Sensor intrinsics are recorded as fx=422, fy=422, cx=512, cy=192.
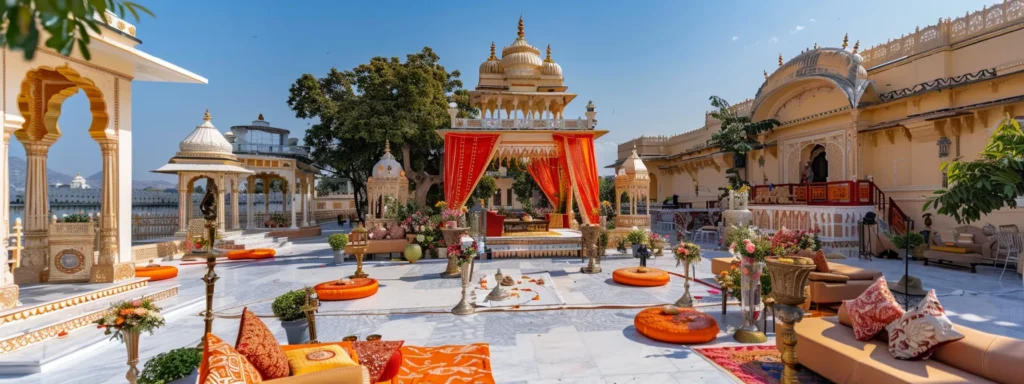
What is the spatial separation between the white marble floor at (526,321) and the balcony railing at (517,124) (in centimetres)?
528

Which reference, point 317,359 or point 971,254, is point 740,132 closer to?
point 971,254

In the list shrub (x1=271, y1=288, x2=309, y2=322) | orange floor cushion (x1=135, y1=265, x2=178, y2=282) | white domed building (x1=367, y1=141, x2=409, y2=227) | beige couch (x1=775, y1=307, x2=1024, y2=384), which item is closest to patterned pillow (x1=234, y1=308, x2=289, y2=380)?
shrub (x1=271, y1=288, x2=309, y2=322)

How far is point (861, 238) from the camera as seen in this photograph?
12734mm

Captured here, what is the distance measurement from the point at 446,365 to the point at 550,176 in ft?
45.0

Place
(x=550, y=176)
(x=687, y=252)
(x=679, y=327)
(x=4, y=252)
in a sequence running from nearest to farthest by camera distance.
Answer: (x=679, y=327) → (x=4, y=252) → (x=687, y=252) → (x=550, y=176)

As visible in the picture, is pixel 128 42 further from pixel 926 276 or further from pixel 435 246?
pixel 926 276

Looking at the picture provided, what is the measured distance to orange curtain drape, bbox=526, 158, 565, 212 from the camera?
698 inches

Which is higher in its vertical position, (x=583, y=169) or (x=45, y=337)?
(x=583, y=169)

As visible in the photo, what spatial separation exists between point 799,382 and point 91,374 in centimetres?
736

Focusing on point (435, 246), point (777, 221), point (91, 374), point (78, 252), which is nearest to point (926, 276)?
point (777, 221)

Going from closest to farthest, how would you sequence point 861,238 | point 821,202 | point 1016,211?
point 1016,211 → point 861,238 → point 821,202

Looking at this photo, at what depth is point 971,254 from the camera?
9.98m

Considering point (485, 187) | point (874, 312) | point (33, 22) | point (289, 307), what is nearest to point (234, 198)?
point (485, 187)

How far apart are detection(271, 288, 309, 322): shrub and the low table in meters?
10.6
